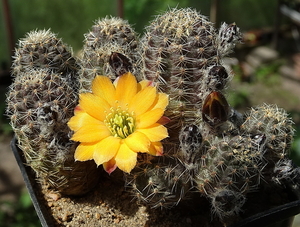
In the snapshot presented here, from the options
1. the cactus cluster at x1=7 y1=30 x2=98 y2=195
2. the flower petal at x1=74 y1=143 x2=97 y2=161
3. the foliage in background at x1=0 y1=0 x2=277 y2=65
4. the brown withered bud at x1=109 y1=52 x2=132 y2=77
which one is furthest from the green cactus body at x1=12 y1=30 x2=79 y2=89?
the foliage in background at x1=0 y1=0 x2=277 y2=65

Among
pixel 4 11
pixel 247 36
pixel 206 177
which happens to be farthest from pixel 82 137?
pixel 247 36

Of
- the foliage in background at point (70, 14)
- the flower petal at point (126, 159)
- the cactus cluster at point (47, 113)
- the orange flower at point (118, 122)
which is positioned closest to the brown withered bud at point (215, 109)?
the orange flower at point (118, 122)

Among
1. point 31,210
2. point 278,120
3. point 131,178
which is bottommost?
point 31,210

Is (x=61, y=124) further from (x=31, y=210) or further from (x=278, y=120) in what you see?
(x=31, y=210)

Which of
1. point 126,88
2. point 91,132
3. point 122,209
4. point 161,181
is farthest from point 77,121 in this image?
point 122,209

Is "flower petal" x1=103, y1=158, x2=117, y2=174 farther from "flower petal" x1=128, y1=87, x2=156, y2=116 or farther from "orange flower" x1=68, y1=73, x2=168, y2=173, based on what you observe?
"flower petal" x1=128, y1=87, x2=156, y2=116

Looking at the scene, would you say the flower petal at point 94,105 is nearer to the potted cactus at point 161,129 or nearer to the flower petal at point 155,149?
the potted cactus at point 161,129
